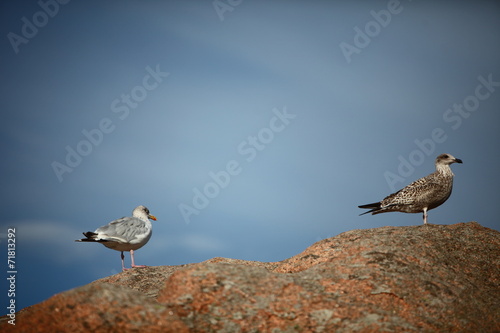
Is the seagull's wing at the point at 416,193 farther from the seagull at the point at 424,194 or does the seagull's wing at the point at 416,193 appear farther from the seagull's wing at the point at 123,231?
the seagull's wing at the point at 123,231

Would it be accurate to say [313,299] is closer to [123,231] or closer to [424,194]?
A: [424,194]

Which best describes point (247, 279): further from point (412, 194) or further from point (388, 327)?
point (412, 194)

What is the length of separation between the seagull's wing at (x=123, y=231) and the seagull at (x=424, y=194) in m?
7.49

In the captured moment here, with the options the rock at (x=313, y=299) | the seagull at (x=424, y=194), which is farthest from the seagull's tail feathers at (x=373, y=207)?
the rock at (x=313, y=299)

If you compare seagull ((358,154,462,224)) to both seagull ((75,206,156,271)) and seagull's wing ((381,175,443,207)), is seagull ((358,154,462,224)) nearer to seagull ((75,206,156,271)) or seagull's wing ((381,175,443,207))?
seagull's wing ((381,175,443,207))

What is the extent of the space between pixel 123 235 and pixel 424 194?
9669 millimetres

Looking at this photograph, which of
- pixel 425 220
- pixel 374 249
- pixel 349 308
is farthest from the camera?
pixel 425 220

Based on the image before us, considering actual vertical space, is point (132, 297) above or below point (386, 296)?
above

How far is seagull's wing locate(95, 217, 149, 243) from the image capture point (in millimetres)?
12812

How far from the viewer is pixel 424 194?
13.1 metres

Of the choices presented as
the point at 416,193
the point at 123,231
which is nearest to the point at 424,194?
the point at 416,193

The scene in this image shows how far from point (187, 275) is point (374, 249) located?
4112 mm

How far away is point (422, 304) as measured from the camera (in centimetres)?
710

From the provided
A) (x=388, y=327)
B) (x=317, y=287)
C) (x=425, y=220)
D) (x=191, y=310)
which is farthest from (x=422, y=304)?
(x=425, y=220)
